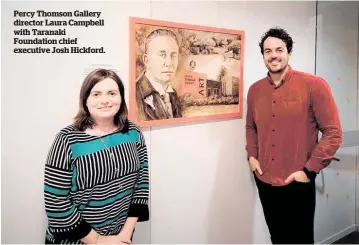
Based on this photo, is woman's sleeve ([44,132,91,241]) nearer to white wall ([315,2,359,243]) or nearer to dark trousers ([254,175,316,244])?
dark trousers ([254,175,316,244])

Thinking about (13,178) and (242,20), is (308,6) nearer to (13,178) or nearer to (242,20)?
(242,20)

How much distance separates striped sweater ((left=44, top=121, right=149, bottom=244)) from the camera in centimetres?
116

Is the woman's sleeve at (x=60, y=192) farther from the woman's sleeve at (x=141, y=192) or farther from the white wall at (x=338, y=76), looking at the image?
the white wall at (x=338, y=76)

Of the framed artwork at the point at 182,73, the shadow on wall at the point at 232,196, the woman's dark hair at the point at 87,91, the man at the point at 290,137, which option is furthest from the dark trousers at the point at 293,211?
the woman's dark hair at the point at 87,91

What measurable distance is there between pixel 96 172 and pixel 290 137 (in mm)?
900

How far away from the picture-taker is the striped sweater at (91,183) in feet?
3.81

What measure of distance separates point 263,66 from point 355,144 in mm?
751

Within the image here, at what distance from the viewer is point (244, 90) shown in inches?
71.4

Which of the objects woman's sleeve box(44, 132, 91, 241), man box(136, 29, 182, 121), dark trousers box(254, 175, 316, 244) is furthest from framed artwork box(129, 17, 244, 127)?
dark trousers box(254, 175, 316, 244)

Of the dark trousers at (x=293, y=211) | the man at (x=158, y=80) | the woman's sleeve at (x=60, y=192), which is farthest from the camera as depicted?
the dark trousers at (x=293, y=211)

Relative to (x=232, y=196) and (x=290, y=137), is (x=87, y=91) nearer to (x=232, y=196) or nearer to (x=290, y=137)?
(x=290, y=137)

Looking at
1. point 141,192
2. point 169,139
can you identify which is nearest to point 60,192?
point 141,192

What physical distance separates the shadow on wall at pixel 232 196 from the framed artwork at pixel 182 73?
0.55ft

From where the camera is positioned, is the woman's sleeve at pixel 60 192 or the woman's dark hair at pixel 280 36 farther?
the woman's dark hair at pixel 280 36
